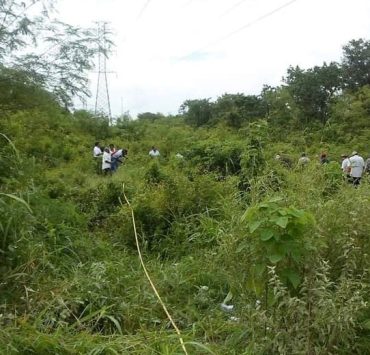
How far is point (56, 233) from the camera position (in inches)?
210

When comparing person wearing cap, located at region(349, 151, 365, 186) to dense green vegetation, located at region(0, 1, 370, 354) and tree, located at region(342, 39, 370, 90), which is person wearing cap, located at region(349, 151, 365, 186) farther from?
tree, located at region(342, 39, 370, 90)

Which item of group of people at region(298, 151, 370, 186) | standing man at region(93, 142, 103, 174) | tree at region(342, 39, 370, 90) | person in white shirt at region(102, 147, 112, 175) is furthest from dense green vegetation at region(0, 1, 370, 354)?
tree at region(342, 39, 370, 90)

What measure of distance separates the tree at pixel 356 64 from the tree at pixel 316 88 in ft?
1.89

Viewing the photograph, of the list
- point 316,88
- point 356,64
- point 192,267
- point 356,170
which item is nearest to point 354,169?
point 356,170

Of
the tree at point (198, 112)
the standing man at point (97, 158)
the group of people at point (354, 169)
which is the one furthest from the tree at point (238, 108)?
the group of people at point (354, 169)

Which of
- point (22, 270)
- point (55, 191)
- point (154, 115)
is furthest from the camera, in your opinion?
point (154, 115)

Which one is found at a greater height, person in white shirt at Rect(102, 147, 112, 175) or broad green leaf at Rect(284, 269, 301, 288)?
person in white shirt at Rect(102, 147, 112, 175)

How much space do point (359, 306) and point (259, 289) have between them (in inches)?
25.2

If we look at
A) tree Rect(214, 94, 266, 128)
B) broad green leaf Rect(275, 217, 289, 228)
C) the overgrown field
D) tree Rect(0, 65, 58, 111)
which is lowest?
the overgrown field

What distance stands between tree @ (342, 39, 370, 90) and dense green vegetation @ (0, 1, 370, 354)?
91.5 ft

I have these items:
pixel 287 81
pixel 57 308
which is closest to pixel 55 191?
pixel 57 308

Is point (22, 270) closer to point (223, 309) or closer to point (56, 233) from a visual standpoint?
point (56, 233)

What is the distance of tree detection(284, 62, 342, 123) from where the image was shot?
105ft

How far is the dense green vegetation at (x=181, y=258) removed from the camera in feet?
9.70
